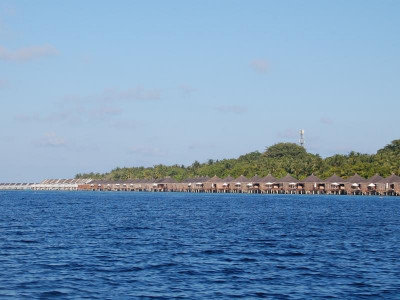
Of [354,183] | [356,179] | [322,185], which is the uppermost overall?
[356,179]

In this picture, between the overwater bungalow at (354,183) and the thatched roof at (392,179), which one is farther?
the overwater bungalow at (354,183)

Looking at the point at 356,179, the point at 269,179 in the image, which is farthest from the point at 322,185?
the point at 269,179

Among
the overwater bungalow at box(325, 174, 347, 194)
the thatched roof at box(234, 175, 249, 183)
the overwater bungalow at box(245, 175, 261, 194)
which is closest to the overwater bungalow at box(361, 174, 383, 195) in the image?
the overwater bungalow at box(325, 174, 347, 194)

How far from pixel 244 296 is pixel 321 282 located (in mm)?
4448

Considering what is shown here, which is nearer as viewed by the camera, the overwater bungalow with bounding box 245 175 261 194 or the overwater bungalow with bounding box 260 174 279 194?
the overwater bungalow with bounding box 260 174 279 194

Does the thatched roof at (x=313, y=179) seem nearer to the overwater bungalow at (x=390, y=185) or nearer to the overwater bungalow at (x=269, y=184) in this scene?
the overwater bungalow at (x=269, y=184)

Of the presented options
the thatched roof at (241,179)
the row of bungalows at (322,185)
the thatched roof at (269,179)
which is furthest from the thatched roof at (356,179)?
the thatched roof at (241,179)

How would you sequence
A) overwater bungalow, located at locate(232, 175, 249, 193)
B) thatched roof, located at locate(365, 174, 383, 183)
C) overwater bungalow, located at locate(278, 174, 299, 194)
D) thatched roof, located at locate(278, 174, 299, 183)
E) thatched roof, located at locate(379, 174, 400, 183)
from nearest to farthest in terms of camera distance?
thatched roof, located at locate(379, 174, 400, 183), thatched roof, located at locate(365, 174, 383, 183), overwater bungalow, located at locate(278, 174, 299, 194), thatched roof, located at locate(278, 174, 299, 183), overwater bungalow, located at locate(232, 175, 249, 193)

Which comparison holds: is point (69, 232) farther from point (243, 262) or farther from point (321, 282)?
point (321, 282)

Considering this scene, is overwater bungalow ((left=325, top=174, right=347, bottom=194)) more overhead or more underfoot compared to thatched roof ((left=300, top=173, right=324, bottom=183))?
more underfoot

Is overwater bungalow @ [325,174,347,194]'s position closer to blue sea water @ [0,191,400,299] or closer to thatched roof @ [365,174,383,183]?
thatched roof @ [365,174,383,183]

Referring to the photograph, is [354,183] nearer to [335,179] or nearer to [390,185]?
[335,179]

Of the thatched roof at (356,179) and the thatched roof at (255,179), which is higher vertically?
the thatched roof at (255,179)

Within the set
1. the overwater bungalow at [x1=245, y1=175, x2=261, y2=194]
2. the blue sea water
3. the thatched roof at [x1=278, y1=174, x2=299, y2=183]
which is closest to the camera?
the blue sea water
